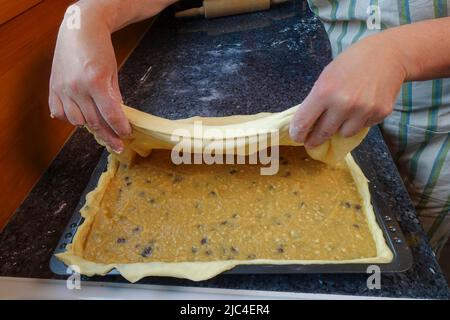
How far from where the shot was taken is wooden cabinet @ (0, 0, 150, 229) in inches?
34.0

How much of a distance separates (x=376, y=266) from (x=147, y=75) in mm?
1026

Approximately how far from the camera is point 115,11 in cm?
88

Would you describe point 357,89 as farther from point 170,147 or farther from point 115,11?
point 115,11

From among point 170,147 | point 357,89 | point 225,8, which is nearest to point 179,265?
point 170,147

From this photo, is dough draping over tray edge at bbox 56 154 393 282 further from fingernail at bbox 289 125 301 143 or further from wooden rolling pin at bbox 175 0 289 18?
wooden rolling pin at bbox 175 0 289 18

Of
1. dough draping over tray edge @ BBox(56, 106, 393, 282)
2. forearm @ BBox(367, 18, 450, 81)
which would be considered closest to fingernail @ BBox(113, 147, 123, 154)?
dough draping over tray edge @ BBox(56, 106, 393, 282)

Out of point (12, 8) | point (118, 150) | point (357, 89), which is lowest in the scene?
point (118, 150)

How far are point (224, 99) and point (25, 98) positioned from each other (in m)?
0.55

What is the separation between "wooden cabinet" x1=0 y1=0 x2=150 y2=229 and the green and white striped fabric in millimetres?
725

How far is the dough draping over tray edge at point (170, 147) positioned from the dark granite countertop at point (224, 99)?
42 mm

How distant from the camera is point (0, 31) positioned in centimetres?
85

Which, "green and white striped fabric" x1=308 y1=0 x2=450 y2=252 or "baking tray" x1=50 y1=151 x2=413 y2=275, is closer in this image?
"baking tray" x1=50 y1=151 x2=413 y2=275
